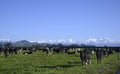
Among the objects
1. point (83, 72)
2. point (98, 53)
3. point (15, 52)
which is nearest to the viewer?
point (83, 72)

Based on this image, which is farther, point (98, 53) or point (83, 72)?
point (98, 53)

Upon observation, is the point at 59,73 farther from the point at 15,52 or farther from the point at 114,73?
the point at 15,52

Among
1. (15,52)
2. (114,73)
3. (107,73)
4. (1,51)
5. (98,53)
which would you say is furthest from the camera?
(15,52)

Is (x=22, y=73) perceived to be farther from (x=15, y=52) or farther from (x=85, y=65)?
(x=15, y=52)

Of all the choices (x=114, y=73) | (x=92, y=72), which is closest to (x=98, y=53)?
(x=114, y=73)

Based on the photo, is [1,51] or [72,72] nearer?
[72,72]

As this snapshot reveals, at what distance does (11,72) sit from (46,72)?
3.96 meters

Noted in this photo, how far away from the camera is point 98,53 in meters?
46.0

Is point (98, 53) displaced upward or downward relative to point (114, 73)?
upward

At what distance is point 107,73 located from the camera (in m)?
36.7

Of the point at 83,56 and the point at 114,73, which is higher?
the point at 83,56

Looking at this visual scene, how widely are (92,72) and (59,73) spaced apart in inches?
202

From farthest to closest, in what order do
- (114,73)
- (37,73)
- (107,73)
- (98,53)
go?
(98,53)
(114,73)
(107,73)
(37,73)

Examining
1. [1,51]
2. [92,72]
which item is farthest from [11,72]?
[1,51]
